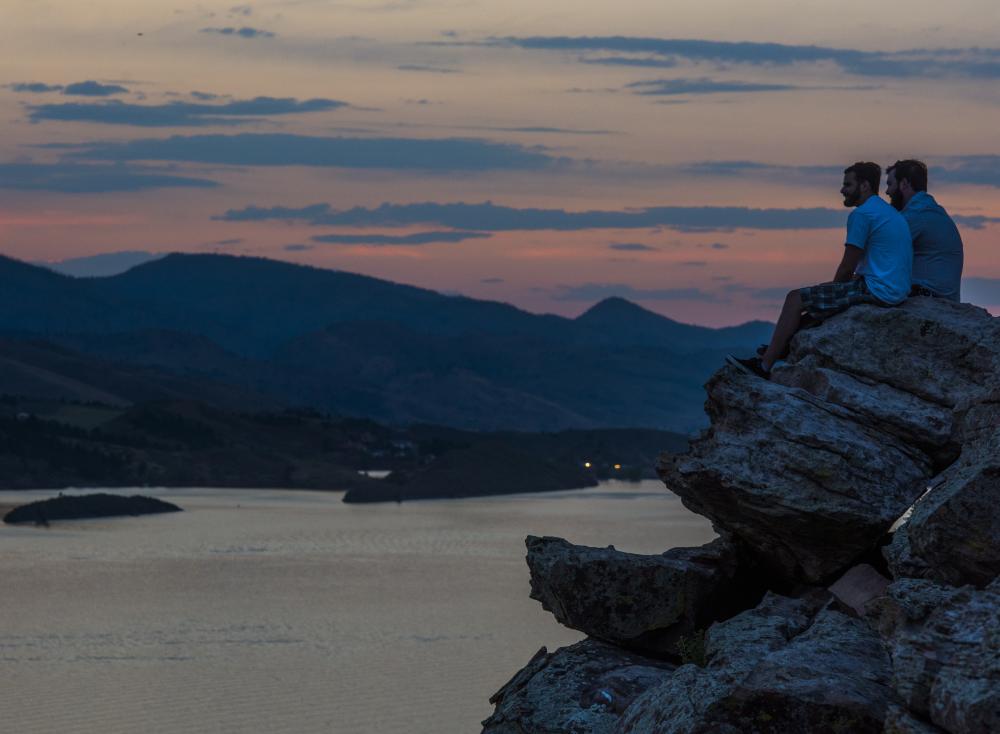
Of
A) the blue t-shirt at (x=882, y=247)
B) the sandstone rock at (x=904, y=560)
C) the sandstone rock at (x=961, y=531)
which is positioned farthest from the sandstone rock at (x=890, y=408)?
the sandstone rock at (x=961, y=531)

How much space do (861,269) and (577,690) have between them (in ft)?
18.3

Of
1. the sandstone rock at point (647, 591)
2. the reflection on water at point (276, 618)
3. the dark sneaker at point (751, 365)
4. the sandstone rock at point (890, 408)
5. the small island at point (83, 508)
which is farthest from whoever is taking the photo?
the small island at point (83, 508)

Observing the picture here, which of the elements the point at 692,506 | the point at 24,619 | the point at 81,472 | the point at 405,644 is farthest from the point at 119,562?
the point at 692,506

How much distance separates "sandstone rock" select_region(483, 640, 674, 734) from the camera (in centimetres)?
1573

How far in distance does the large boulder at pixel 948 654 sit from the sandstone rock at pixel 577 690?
467 centimetres

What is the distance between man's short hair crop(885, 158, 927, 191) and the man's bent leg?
1.90 metres

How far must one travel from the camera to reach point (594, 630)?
17.2 metres

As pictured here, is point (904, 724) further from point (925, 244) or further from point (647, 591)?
point (925, 244)

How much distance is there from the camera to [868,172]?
55.1 feet

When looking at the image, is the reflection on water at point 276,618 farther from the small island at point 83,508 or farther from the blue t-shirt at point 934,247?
the blue t-shirt at point 934,247

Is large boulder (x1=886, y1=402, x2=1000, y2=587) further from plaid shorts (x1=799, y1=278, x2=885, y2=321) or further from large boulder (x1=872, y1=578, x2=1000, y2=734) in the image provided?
plaid shorts (x1=799, y1=278, x2=885, y2=321)

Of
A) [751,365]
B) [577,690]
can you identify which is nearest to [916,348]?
[751,365]

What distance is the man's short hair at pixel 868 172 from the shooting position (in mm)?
16797

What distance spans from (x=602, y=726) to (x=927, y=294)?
6.18 m
